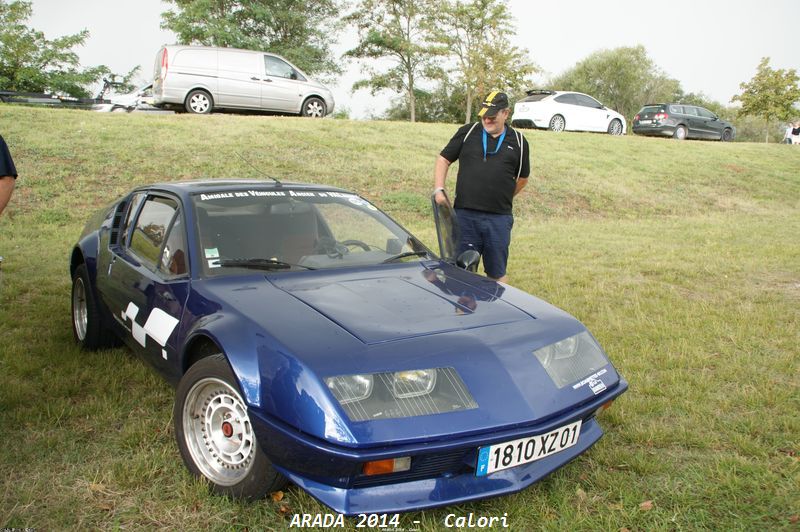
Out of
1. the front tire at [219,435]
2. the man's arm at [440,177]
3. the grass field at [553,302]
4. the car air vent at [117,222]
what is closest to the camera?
the front tire at [219,435]

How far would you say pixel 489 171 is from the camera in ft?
15.1

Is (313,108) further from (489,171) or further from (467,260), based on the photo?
(467,260)

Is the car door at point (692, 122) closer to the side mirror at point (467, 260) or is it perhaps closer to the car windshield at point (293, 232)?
the side mirror at point (467, 260)

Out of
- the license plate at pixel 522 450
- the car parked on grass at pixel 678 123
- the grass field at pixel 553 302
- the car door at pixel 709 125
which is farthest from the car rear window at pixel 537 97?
the license plate at pixel 522 450

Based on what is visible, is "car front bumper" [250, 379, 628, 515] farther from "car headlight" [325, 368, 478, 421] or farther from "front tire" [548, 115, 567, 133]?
"front tire" [548, 115, 567, 133]

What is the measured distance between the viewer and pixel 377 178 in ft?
38.6

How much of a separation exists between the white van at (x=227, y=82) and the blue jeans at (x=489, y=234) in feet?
32.6

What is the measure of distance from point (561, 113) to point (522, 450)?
702 inches

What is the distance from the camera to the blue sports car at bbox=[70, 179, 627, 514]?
2135 millimetres

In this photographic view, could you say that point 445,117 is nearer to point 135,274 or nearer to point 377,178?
point 377,178

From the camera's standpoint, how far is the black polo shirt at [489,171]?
4609mm

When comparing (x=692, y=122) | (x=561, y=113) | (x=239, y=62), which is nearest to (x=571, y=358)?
(x=239, y=62)

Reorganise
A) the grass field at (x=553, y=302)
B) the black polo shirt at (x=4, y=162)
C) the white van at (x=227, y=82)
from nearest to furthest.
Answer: the grass field at (x=553, y=302) < the black polo shirt at (x=4, y=162) < the white van at (x=227, y=82)

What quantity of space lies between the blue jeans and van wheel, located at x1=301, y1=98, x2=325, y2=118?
10.8 m
